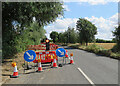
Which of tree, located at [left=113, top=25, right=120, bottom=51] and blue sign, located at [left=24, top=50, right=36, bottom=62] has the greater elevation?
tree, located at [left=113, top=25, right=120, bottom=51]

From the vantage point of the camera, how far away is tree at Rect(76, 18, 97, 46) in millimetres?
42938

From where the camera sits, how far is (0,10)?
8.84 meters

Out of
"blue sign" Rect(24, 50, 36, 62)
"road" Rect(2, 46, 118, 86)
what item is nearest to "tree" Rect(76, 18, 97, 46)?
"road" Rect(2, 46, 118, 86)

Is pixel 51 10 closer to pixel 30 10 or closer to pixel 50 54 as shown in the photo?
pixel 30 10

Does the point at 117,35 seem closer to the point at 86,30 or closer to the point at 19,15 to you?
the point at 19,15

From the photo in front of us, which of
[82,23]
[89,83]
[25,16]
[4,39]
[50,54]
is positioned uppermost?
[82,23]

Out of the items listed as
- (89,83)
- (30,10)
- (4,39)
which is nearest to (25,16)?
(30,10)

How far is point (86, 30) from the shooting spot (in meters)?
42.9

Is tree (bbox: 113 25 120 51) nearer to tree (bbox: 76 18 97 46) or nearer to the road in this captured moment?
the road

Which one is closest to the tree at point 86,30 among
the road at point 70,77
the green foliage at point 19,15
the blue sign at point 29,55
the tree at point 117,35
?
Result: the tree at point 117,35

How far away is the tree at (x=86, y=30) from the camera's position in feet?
141

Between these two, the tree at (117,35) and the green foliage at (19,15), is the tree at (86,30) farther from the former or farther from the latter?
the green foliage at (19,15)

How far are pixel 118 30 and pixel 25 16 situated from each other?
13.5m

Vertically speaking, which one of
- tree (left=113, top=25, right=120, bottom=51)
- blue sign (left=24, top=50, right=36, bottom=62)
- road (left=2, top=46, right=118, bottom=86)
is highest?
tree (left=113, top=25, right=120, bottom=51)
